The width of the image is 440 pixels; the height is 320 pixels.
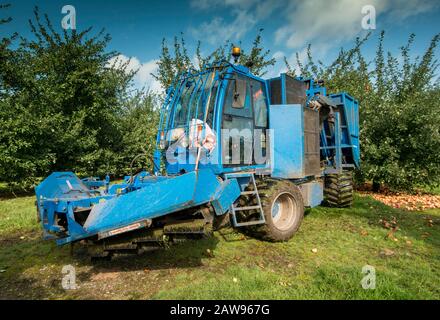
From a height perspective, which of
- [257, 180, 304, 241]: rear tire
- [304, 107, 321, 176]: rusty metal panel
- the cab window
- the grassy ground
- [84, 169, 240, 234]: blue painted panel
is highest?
the cab window

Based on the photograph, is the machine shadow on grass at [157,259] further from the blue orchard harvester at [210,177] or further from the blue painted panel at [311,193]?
the blue painted panel at [311,193]

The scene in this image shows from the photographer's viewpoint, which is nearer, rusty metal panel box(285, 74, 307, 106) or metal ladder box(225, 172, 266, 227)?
metal ladder box(225, 172, 266, 227)

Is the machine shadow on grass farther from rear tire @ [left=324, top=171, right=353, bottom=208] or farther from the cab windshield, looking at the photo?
rear tire @ [left=324, top=171, right=353, bottom=208]

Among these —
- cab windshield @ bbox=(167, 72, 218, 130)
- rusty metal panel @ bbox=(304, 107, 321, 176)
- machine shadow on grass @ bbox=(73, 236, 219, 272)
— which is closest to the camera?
machine shadow on grass @ bbox=(73, 236, 219, 272)

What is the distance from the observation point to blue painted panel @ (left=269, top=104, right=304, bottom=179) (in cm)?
523

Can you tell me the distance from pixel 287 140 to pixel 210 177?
7.66ft

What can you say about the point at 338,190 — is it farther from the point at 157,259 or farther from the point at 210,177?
the point at 157,259

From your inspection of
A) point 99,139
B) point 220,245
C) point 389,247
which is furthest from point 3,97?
point 389,247

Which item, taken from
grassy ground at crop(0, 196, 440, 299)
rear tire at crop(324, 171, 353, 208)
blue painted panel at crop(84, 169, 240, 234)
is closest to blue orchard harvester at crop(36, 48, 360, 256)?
blue painted panel at crop(84, 169, 240, 234)

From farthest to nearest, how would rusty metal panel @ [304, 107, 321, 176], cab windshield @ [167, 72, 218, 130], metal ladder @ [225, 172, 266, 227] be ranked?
rusty metal panel @ [304, 107, 321, 176], cab windshield @ [167, 72, 218, 130], metal ladder @ [225, 172, 266, 227]

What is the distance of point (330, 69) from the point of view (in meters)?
12.5

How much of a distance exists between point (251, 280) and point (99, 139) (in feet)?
40.4

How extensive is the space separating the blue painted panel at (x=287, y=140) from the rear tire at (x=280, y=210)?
1.27 ft

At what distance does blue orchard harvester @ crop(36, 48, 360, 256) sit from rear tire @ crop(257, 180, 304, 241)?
0.05 feet
